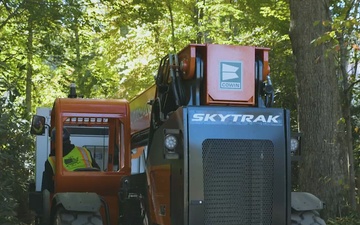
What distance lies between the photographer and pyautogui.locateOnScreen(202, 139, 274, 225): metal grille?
6121 millimetres

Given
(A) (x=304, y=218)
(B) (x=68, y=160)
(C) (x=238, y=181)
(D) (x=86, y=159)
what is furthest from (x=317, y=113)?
(C) (x=238, y=181)

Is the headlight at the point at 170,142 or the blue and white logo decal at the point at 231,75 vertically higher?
the blue and white logo decal at the point at 231,75

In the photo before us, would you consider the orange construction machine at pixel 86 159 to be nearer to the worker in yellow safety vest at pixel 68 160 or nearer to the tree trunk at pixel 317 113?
the worker in yellow safety vest at pixel 68 160

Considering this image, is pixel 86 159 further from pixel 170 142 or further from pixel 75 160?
pixel 170 142

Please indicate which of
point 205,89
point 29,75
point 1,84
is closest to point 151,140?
point 205,89

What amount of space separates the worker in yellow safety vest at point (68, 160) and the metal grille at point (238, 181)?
9.83 ft

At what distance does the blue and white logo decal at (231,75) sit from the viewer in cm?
631

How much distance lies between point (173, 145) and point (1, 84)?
675cm

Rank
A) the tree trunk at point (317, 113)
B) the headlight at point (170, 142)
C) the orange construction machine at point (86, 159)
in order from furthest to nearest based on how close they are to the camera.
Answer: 1. the tree trunk at point (317, 113)
2. the orange construction machine at point (86, 159)
3. the headlight at point (170, 142)

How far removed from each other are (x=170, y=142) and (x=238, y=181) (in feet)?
2.76

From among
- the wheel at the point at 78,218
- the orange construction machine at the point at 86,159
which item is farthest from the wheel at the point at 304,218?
the orange construction machine at the point at 86,159

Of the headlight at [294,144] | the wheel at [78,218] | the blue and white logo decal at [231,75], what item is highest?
the blue and white logo decal at [231,75]

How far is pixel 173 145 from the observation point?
5922 millimetres

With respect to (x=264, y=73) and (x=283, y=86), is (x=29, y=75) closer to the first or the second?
(x=283, y=86)
